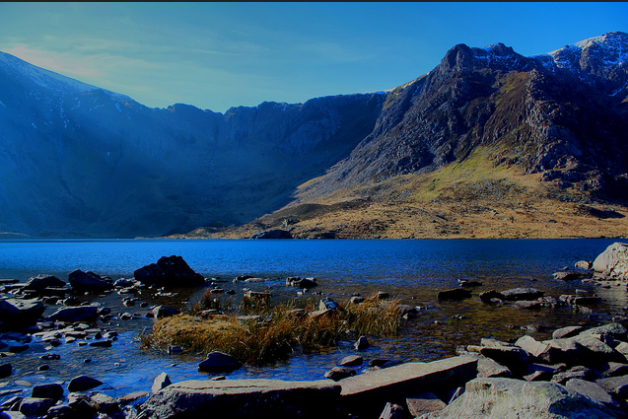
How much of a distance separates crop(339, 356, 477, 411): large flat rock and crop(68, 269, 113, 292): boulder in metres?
36.4

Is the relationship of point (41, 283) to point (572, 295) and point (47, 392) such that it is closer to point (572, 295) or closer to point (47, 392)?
point (47, 392)

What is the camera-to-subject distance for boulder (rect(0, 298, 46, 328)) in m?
22.1

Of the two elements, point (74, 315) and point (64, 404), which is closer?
point (64, 404)

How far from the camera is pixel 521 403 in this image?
7.74 m

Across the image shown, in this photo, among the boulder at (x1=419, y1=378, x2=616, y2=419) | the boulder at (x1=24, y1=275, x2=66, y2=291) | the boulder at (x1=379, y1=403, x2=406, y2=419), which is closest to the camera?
the boulder at (x1=419, y1=378, x2=616, y2=419)

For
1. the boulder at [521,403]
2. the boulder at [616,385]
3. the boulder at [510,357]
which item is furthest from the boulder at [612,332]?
the boulder at [521,403]

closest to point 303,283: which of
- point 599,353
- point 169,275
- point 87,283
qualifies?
point 169,275

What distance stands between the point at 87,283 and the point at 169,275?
8.46 m

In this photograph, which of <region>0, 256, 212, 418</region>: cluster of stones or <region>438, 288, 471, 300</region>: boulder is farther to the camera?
<region>438, 288, 471, 300</region>: boulder

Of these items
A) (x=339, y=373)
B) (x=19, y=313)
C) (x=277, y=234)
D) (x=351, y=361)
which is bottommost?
(x=277, y=234)

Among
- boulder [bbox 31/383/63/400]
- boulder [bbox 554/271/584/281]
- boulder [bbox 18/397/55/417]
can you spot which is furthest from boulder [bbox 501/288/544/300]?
boulder [bbox 18/397/55/417]

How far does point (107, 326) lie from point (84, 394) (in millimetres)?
11753

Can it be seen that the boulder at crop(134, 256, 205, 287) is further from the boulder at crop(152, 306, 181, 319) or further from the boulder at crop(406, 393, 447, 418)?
the boulder at crop(406, 393, 447, 418)

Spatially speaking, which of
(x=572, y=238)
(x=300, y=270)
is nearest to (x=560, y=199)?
(x=572, y=238)
